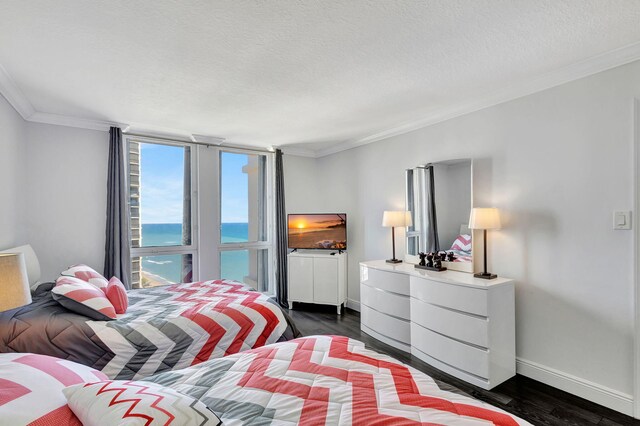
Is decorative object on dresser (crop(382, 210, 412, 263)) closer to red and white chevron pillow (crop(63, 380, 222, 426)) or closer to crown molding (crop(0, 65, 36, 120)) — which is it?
red and white chevron pillow (crop(63, 380, 222, 426))

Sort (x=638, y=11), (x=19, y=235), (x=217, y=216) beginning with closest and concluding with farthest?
(x=638, y=11) < (x=19, y=235) < (x=217, y=216)

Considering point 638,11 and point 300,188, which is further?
point 300,188

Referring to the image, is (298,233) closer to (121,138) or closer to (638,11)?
(121,138)

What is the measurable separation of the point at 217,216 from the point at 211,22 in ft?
10.0

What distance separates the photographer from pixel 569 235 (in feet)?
8.00

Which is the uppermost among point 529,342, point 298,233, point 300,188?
point 300,188

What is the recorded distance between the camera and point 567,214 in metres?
2.45

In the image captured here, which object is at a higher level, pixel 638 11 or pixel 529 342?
pixel 638 11

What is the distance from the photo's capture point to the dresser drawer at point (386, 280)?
3.19 m

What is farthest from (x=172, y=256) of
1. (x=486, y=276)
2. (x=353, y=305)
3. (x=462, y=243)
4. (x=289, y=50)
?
(x=486, y=276)

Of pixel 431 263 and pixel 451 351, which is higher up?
pixel 431 263

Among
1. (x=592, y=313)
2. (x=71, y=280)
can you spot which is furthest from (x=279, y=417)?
Result: (x=592, y=313)

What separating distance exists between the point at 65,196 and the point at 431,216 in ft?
13.5

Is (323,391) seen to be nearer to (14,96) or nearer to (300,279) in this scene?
(300,279)
